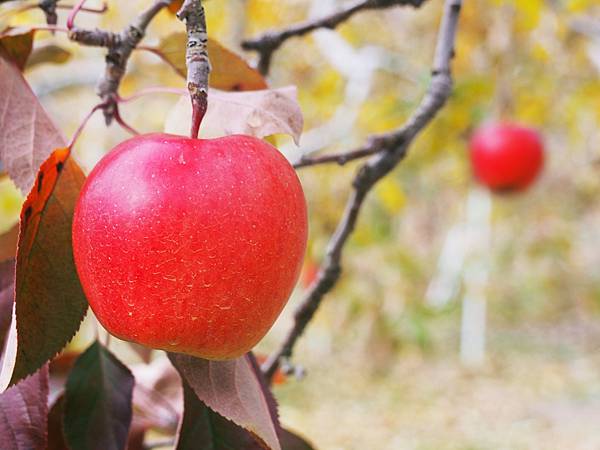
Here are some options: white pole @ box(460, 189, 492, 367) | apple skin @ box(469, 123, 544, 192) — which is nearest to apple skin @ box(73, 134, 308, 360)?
apple skin @ box(469, 123, 544, 192)

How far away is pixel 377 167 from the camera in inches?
22.9

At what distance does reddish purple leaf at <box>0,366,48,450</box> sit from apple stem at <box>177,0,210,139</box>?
175 millimetres

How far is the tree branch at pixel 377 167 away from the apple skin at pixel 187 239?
26cm

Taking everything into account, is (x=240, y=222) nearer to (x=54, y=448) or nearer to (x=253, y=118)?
(x=253, y=118)

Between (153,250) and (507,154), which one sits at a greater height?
(153,250)

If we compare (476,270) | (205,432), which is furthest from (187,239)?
(476,270)

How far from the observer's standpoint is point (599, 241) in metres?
5.70

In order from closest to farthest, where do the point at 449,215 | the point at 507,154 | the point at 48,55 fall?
the point at 48,55, the point at 507,154, the point at 449,215

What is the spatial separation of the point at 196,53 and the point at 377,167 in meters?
0.28

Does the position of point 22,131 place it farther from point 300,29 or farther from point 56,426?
point 300,29

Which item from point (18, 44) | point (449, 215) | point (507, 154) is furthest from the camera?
point (449, 215)

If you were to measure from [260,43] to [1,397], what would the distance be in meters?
0.37

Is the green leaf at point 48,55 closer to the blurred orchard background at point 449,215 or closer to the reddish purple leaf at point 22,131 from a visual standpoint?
the blurred orchard background at point 449,215

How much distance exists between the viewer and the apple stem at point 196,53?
0.32m
